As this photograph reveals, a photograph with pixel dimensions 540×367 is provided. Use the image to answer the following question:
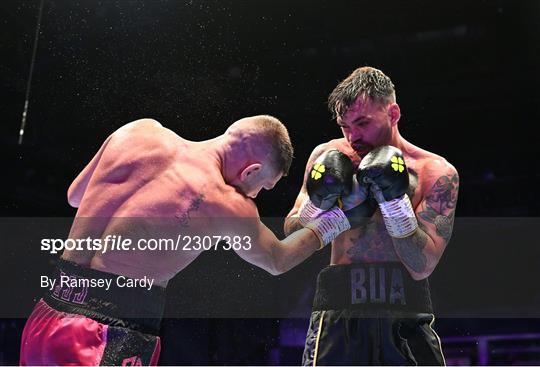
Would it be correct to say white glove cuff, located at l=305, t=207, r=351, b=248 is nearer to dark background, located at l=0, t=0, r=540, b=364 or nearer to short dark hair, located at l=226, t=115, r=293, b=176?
short dark hair, located at l=226, t=115, r=293, b=176

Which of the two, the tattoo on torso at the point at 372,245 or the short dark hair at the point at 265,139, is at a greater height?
the short dark hair at the point at 265,139

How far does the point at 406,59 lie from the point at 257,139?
292cm

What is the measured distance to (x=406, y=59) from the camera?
5172mm

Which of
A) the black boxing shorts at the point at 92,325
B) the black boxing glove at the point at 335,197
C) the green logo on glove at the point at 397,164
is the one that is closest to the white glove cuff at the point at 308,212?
the black boxing glove at the point at 335,197

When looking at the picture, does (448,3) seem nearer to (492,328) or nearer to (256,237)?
(492,328)

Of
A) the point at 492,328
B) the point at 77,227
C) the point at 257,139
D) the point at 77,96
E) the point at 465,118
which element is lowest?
the point at 77,227

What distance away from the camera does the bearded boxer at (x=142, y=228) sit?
2189 mm

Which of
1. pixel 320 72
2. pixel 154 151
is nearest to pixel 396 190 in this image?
pixel 154 151

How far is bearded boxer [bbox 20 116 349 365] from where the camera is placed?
2.19 metres

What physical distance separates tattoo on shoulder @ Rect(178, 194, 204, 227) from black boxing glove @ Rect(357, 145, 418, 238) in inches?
26.6

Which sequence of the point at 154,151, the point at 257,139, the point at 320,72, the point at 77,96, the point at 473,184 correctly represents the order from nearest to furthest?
the point at 154,151
the point at 257,139
the point at 77,96
the point at 320,72
the point at 473,184

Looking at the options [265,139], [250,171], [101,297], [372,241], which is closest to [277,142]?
[265,139]

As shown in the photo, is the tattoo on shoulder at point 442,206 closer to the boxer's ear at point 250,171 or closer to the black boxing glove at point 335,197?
the black boxing glove at point 335,197

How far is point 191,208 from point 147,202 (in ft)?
0.52
